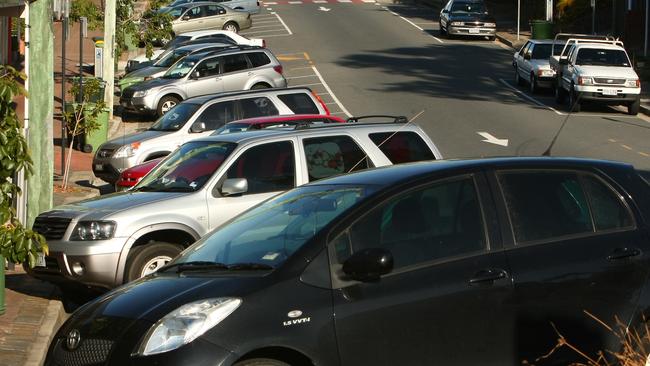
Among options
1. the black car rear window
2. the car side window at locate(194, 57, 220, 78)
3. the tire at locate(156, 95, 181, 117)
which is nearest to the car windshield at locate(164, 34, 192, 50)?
the car side window at locate(194, 57, 220, 78)

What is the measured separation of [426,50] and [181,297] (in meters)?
41.9

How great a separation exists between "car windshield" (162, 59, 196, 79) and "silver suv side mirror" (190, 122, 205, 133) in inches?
416

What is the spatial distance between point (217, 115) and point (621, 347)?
1494 centimetres

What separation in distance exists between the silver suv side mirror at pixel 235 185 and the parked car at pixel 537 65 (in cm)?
2559

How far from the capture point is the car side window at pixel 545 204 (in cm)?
737

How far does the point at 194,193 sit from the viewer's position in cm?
1173

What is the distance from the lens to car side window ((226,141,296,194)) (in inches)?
469

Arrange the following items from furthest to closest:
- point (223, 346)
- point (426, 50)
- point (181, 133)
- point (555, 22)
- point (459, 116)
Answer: point (555, 22) < point (426, 50) < point (459, 116) < point (181, 133) < point (223, 346)

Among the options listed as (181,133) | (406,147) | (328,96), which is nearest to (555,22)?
(328,96)

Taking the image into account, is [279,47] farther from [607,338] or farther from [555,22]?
[607,338]

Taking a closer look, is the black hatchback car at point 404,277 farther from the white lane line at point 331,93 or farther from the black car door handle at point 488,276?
the white lane line at point 331,93

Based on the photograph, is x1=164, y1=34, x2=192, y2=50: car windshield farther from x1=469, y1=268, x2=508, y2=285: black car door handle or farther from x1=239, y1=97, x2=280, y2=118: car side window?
x1=469, y1=268, x2=508, y2=285: black car door handle

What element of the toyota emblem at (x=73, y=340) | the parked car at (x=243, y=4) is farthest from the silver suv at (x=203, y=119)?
the parked car at (x=243, y=4)

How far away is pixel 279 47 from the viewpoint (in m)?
49.2
